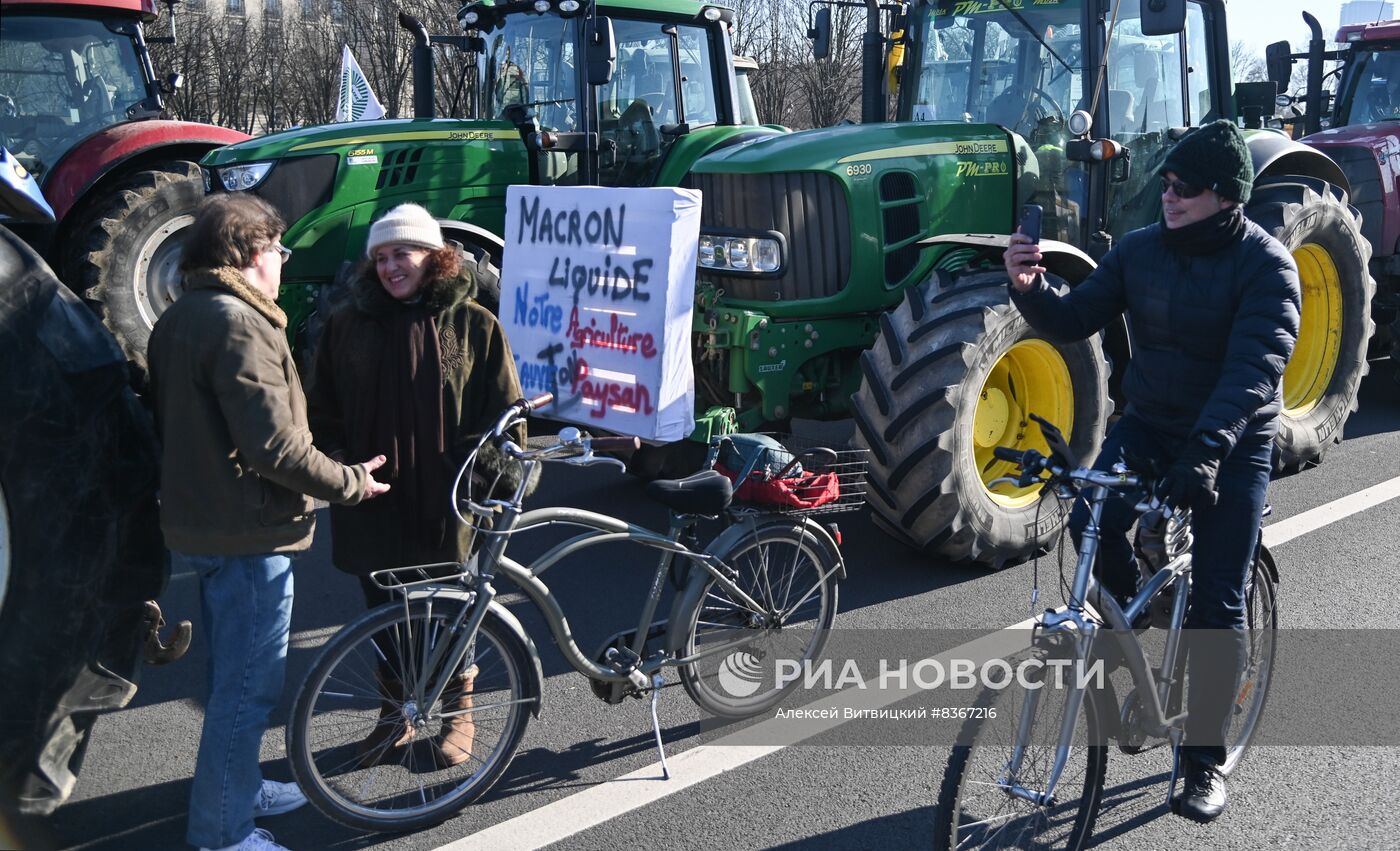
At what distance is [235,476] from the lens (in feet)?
10.5

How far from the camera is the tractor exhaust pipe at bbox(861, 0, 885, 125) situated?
7.21 meters

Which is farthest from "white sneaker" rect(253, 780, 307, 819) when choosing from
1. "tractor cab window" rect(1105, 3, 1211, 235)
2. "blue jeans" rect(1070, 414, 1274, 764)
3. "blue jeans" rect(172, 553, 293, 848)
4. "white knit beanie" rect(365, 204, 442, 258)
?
"tractor cab window" rect(1105, 3, 1211, 235)

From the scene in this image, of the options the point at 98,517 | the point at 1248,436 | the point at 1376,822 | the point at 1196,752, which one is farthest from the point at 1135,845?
A: the point at 98,517

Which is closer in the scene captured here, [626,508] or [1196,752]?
[1196,752]

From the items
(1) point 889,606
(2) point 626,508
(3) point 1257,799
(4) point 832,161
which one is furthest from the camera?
(2) point 626,508

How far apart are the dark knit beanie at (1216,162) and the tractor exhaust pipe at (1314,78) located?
7.84m

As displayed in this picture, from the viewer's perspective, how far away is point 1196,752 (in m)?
3.54

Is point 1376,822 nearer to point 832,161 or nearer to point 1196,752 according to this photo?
point 1196,752

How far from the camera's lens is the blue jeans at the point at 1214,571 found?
Answer: 3.46m

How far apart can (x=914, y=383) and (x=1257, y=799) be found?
222cm

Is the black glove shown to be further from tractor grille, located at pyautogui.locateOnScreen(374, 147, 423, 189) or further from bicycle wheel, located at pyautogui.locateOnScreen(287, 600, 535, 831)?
tractor grille, located at pyautogui.locateOnScreen(374, 147, 423, 189)

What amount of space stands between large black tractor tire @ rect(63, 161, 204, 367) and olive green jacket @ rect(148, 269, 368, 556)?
5341mm

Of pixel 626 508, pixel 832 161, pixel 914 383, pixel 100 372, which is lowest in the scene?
pixel 626 508

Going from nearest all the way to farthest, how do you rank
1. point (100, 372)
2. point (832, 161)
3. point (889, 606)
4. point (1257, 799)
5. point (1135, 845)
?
point (100, 372) → point (1135, 845) → point (1257, 799) → point (889, 606) → point (832, 161)
